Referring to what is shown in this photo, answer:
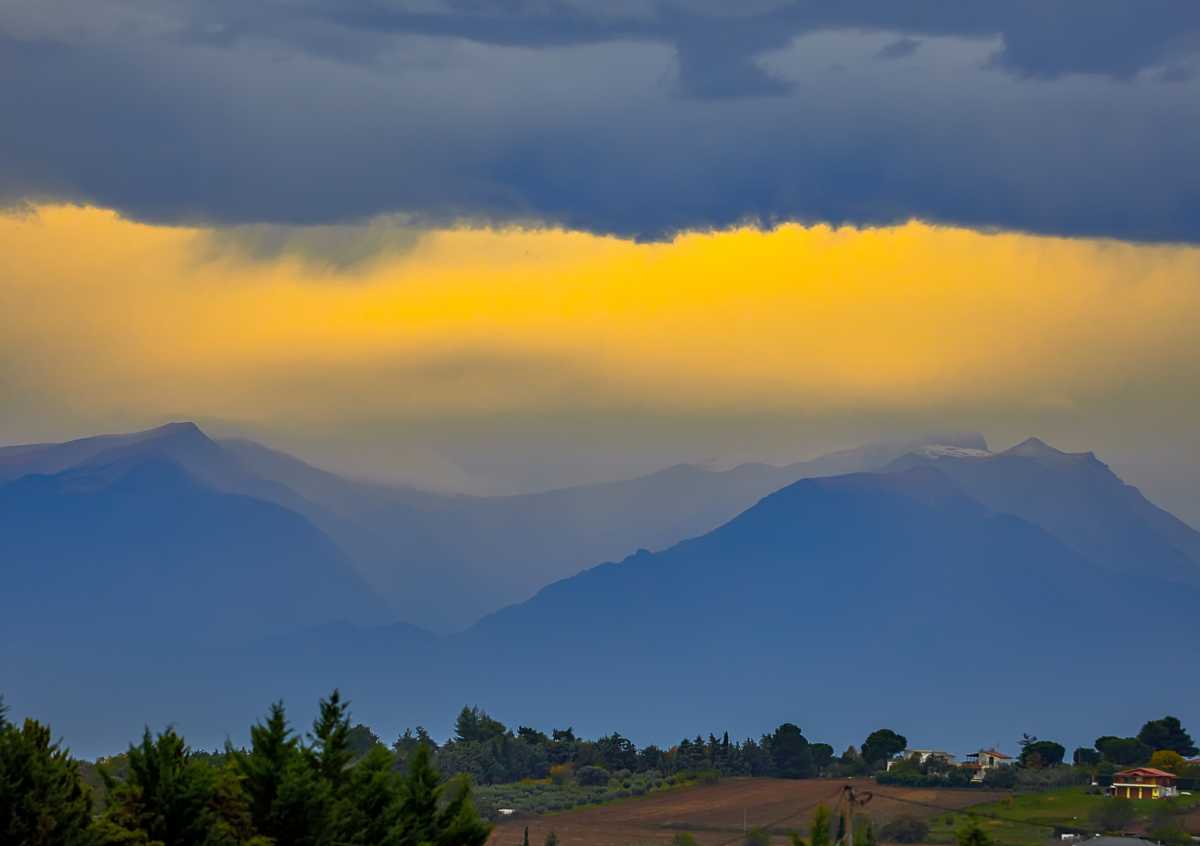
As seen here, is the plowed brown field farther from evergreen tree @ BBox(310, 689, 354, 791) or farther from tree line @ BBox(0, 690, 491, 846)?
evergreen tree @ BBox(310, 689, 354, 791)

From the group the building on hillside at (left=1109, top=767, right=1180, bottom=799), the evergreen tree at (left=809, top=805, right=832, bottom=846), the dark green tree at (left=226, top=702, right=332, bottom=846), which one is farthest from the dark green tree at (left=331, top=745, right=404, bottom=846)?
the building on hillside at (left=1109, top=767, right=1180, bottom=799)

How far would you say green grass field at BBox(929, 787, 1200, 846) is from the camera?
162m

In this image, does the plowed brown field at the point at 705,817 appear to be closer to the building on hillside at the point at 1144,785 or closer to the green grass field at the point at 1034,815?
the green grass field at the point at 1034,815

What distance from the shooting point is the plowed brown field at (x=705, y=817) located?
167625 mm

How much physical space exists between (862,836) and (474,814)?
34.5m

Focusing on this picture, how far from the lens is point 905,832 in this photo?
544ft

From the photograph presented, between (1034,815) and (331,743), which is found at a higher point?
(1034,815)

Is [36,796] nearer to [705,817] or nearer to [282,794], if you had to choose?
[282,794]

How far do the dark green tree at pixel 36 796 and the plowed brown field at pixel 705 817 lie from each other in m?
113

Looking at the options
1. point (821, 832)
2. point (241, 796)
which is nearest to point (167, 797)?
point (241, 796)

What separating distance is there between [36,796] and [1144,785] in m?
154

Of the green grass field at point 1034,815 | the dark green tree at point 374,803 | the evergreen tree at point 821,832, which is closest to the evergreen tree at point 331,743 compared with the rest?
the dark green tree at point 374,803

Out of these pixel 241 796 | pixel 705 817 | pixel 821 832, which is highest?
pixel 705 817

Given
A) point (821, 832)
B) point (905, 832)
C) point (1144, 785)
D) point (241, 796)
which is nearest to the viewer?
point (241, 796)
